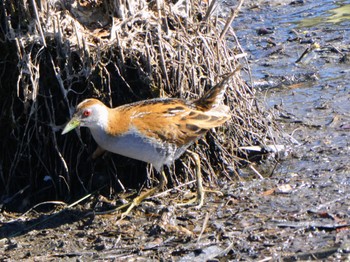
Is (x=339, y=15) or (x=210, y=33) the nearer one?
(x=210, y=33)

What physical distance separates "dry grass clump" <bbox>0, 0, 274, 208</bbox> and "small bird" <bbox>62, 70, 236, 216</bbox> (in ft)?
1.09

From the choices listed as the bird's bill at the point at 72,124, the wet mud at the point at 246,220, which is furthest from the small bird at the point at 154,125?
the wet mud at the point at 246,220

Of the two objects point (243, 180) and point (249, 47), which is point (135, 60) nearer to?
point (243, 180)

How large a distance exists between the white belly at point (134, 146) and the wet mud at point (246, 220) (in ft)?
1.47

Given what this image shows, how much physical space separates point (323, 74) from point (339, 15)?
7.49 feet

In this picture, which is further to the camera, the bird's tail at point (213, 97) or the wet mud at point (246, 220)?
the bird's tail at point (213, 97)

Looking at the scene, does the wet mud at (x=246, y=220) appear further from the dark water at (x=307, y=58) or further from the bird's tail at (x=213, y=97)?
the bird's tail at (x=213, y=97)

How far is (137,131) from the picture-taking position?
6.92 m

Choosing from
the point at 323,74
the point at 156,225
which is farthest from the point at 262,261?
the point at 323,74

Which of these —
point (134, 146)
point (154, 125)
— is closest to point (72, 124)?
point (134, 146)

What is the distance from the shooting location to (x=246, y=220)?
22.4ft

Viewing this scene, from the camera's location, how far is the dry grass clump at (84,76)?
7164 millimetres

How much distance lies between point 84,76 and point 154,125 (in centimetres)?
73

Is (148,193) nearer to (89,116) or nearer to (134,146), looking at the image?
(134,146)
